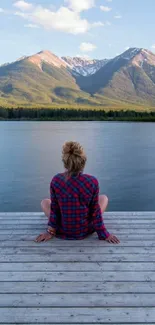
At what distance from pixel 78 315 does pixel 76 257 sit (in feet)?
4.04

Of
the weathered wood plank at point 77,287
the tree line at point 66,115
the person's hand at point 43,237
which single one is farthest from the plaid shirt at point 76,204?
the tree line at point 66,115

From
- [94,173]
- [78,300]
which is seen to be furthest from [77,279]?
[94,173]

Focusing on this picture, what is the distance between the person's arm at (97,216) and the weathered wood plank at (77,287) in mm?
1183

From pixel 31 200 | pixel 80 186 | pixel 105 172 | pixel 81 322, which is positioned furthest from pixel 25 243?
pixel 105 172

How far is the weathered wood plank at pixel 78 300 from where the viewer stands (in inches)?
144

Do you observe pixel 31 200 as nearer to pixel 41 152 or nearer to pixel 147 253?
pixel 147 253

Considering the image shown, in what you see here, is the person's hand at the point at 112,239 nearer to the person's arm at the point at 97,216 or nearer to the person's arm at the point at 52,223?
the person's arm at the point at 97,216

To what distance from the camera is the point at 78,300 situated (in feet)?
12.2

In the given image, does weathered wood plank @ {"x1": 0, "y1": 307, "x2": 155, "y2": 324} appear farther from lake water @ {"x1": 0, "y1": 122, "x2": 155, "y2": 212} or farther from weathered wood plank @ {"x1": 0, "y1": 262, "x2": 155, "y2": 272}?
lake water @ {"x1": 0, "y1": 122, "x2": 155, "y2": 212}

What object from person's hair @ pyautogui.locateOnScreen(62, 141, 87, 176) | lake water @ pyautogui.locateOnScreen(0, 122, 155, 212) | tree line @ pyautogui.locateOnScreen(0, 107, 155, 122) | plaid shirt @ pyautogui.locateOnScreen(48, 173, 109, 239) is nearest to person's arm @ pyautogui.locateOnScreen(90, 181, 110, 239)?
plaid shirt @ pyautogui.locateOnScreen(48, 173, 109, 239)

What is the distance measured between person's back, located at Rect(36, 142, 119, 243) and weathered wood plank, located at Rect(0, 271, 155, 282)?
0.94 meters

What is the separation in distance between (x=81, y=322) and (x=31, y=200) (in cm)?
1251

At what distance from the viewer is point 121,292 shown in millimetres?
3877

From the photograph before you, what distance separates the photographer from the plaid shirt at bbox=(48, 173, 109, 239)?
4973 millimetres
